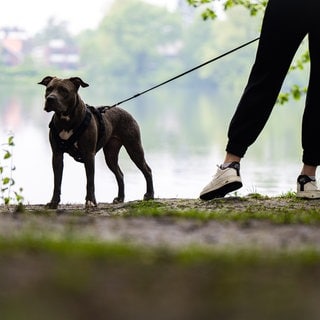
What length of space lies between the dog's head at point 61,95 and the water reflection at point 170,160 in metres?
2.87

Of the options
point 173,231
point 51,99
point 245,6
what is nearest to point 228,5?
point 245,6

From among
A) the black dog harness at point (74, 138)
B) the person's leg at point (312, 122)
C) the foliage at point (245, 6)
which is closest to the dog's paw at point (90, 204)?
the black dog harness at point (74, 138)

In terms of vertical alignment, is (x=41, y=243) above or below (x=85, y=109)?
below

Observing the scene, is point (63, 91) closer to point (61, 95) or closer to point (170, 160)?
point (61, 95)

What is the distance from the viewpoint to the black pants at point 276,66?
263 inches

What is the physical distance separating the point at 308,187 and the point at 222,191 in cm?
81

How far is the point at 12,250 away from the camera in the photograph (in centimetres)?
375

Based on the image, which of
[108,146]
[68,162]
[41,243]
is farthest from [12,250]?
[68,162]

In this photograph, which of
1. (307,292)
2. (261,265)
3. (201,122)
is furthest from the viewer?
(201,122)

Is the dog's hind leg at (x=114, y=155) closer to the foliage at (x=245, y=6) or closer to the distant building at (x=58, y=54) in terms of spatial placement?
the foliage at (x=245, y=6)

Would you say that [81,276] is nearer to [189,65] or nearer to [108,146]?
[108,146]

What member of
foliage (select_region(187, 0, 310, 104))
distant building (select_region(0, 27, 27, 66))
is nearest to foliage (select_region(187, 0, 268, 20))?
foliage (select_region(187, 0, 310, 104))

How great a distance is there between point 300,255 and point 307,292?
58cm

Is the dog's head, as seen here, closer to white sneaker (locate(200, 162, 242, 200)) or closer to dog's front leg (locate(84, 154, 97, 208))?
dog's front leg (locate(84, 154, 97, 208))
